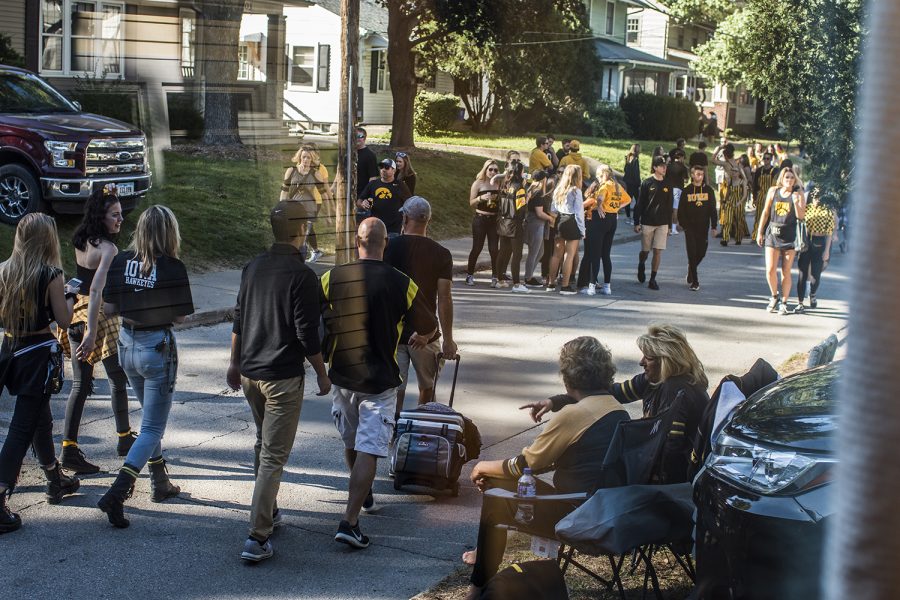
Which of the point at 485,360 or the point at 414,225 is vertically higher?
the point at 414,225

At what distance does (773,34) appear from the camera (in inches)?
262

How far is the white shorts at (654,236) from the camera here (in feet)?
47.6

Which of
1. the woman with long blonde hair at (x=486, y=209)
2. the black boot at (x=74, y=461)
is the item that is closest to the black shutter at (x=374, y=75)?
the woman with long blonde hair at (x=486, y=209)

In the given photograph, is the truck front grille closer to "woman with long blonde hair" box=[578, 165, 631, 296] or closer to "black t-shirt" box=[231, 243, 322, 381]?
"woman with long blonde hair" box=[578, 165, 631, 296]

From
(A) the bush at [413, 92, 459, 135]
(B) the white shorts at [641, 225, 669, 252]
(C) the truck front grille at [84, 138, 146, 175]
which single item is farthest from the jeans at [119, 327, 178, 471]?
(A) the bush at [413, 92, 459, 135]

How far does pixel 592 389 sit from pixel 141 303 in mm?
2491

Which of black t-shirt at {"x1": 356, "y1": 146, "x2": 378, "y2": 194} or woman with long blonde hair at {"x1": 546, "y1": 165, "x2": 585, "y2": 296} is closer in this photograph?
black t-shirt at {"x1": 356, "y1": 146, "x2": 378, "y2": 194}

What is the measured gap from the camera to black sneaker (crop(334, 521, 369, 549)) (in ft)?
17.4

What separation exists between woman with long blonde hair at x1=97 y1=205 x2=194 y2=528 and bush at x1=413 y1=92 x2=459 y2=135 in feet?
97.9

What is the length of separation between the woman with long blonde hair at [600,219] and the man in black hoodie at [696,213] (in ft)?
3.71

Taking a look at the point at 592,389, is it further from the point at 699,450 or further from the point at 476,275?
the point at 476,275

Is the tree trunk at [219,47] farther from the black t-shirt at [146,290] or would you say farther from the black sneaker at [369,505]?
the black sneaker at [369,505]

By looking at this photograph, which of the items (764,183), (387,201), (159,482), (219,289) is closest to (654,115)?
(764,183)

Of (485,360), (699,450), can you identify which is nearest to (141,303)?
(699,450)
